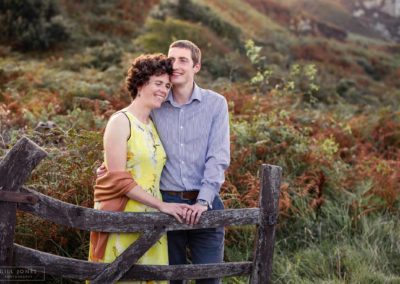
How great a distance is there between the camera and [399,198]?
23.4ft

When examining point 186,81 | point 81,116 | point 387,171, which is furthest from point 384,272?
point 81,116

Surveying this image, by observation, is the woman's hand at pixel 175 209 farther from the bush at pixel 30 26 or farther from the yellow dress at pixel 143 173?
the bush at pixel 30 26

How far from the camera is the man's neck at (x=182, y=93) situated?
4121mm

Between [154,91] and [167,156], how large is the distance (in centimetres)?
54

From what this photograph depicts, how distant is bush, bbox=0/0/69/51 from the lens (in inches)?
575

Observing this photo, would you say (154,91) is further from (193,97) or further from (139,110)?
(193,97)

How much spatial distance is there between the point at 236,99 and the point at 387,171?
3.16 metres

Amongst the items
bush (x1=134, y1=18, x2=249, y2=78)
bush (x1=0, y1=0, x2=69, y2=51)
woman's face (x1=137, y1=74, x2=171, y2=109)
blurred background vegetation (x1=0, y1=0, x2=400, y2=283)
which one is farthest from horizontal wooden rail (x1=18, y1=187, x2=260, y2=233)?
bush (x1=0, y1=0, x2=69, y2=51)

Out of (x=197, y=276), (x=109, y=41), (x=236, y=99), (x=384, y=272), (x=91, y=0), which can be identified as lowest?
(x=384, y=272)

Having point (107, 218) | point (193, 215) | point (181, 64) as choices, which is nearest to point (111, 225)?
point (107, 218)

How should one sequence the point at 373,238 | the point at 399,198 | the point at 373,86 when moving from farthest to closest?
the point at 373,86
the point at 399,198
the point at 373,238

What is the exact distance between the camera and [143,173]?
3789mm

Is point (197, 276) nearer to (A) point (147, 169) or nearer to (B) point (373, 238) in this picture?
(A) point (147, 169)

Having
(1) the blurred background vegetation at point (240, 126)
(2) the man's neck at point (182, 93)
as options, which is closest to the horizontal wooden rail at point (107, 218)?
(2) the man's neck at point (182, 93)
